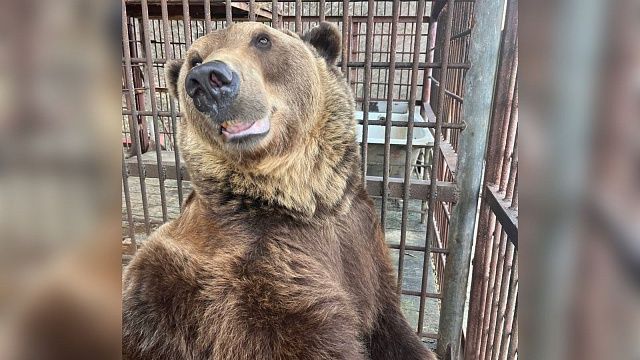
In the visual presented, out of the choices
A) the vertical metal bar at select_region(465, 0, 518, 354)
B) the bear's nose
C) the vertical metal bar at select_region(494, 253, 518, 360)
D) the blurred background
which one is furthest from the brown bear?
the blurred background

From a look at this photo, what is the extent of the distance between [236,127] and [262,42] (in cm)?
46

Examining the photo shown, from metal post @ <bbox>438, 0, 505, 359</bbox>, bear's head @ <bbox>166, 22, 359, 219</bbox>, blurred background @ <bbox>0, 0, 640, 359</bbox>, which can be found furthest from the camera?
metal post @ <bbox>438, 0, 505, 359</bbox>

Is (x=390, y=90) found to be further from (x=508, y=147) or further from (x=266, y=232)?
(x=266, y=232)

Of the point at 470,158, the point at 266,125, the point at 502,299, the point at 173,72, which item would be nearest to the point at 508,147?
the point at 470,158

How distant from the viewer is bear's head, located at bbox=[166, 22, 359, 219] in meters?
1.93

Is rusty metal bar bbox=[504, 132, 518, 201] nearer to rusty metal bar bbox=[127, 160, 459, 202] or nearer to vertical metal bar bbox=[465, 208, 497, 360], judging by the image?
vertical metal bar bbox=[465, 208, 497, 360]

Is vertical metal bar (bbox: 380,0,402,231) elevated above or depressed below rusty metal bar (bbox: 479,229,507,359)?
above

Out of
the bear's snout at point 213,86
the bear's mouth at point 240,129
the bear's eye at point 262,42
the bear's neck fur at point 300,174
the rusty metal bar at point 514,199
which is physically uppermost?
the bear's eye at point 262,42

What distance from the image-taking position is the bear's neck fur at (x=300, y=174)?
211 centimetres

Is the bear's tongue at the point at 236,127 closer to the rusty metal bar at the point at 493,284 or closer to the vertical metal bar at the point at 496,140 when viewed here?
the vertical metal bar at the point at 496,140

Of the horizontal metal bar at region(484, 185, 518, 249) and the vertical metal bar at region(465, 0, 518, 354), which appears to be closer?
the horizontal metal bar at region(484, 185, 518, 249)
